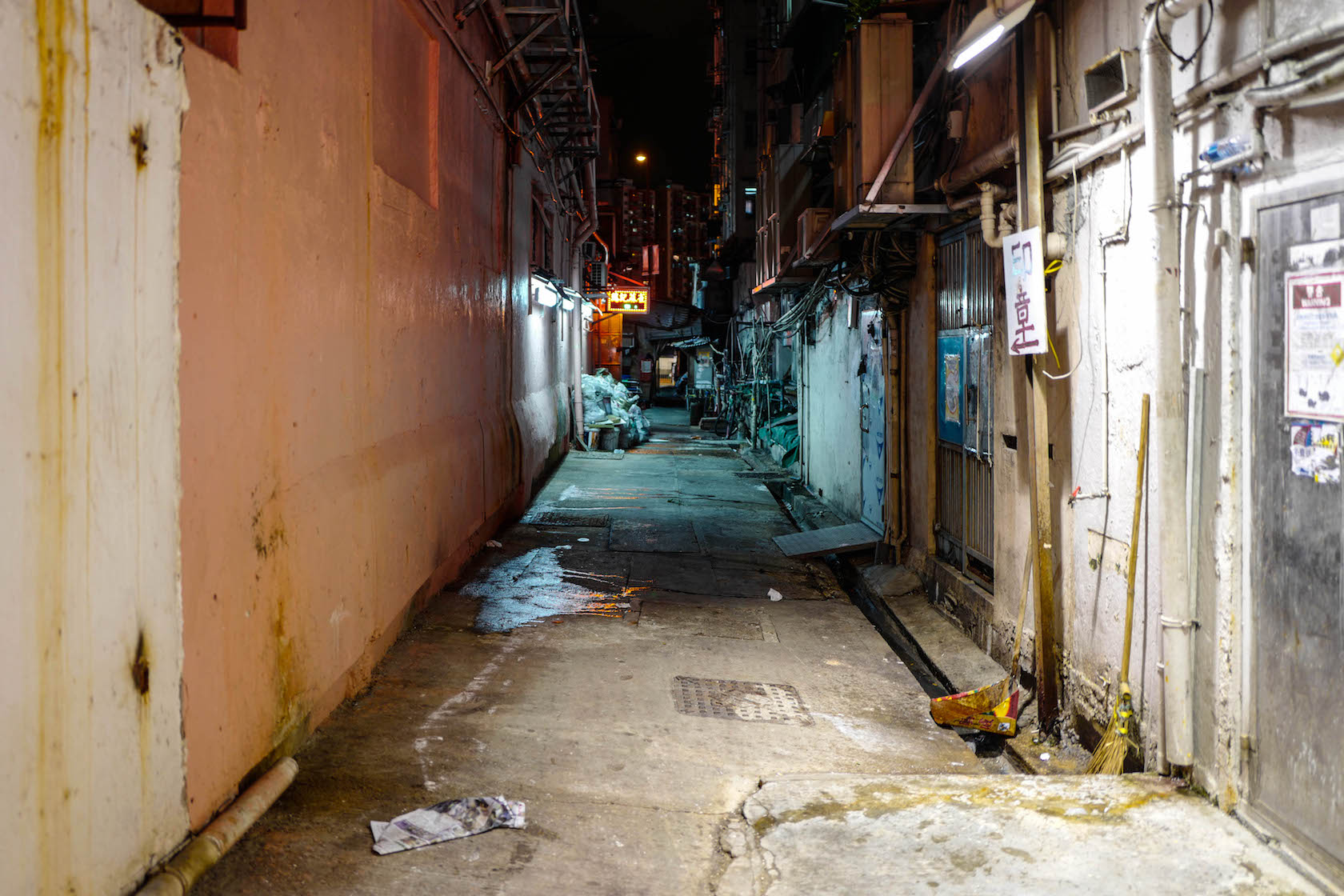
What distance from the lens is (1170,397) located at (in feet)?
14.2

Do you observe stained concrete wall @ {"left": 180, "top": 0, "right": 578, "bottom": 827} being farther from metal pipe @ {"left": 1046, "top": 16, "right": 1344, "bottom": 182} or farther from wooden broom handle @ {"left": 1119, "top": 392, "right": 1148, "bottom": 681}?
wooden broom handle @ {"left": 1119, "top": 392, "right": 1148, "bottom": 681}

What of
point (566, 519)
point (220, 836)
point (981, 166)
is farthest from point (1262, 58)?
point (566, 519)

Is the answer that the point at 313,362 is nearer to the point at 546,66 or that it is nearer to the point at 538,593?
the point at 538,593

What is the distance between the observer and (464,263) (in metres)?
9.41

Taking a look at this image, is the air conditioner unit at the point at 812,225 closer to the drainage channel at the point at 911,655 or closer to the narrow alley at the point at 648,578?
the narrow alley at the point at 648,578

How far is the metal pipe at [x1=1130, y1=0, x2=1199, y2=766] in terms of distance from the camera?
14.1 ft

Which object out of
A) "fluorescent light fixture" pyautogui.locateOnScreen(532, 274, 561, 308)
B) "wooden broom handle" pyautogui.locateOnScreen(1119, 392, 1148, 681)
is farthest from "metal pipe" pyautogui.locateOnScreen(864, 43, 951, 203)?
"fluorescent light fixture" pyautogui.locateOnScreen(532, 274, 561, 308)

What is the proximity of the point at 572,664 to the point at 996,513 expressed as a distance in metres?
3.48

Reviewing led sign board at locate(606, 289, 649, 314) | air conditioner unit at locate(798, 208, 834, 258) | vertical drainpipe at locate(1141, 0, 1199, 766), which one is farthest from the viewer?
led sign board at locate(606, 289, 649, 314)

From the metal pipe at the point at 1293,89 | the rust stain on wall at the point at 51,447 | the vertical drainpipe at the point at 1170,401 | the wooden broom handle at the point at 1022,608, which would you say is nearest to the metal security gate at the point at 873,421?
the wooden broom handle at the point at 1022,608

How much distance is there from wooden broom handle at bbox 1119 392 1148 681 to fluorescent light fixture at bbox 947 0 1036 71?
2.27 metres

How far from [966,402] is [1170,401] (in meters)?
3.70

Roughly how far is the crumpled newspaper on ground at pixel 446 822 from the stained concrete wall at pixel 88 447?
81 centimetres

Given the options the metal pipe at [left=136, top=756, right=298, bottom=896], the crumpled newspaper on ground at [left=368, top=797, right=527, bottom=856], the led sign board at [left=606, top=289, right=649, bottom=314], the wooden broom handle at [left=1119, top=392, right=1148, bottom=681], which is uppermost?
the led sign board at [left=606, top=289, right=649, bottom=314]
